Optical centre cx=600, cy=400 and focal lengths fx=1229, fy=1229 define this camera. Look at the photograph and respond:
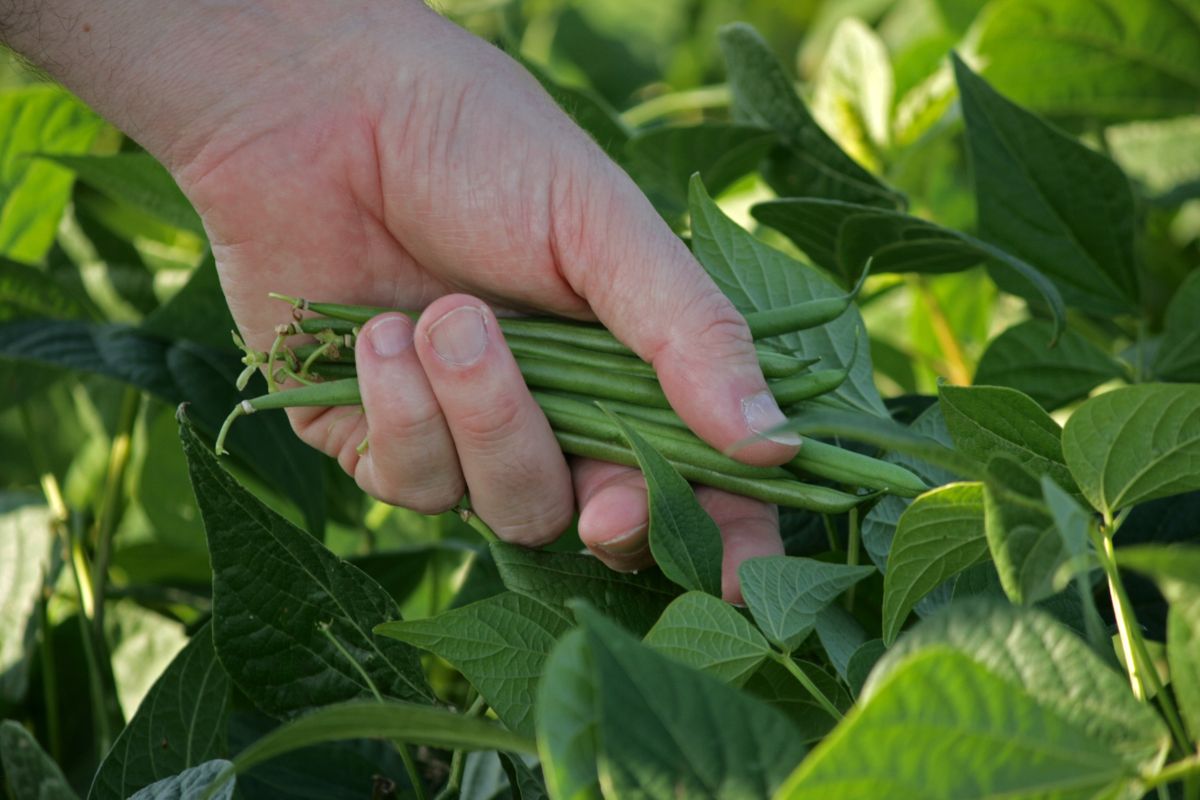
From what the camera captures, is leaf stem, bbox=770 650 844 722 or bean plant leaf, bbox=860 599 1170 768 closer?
bean plant leaf, bbox=860 599 1170 768

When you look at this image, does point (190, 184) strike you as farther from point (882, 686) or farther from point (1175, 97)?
point (1175, 97)

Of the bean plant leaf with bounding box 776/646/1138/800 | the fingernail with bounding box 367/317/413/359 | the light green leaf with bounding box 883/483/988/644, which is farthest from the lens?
the fingernail with bounding box 367/317/413/359

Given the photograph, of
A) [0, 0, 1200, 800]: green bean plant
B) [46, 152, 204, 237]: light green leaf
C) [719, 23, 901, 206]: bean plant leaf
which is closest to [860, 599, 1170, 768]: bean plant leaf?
[0, 0, 1200, 800]: green bean plant

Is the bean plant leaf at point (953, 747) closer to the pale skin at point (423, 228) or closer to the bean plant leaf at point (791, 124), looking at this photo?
the pale skin at point (423, 228)

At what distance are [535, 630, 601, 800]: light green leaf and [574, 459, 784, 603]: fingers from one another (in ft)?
0.78

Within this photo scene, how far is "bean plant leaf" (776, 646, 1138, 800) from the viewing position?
364 mm

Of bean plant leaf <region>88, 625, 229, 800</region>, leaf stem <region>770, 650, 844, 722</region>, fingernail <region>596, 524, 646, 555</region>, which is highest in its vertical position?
leaf stem <region>770, 650, 844, 722</region>

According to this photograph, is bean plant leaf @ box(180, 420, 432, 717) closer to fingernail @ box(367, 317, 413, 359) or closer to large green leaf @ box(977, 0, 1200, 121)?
fingernail @ box(367, 317, 413, 359)

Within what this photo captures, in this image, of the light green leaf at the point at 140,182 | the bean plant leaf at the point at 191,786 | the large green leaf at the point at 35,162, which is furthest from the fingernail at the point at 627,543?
the large green leaf at the point at 35,162

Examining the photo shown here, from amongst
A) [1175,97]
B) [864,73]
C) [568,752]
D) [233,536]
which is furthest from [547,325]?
[1175,97]

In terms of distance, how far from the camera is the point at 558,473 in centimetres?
71

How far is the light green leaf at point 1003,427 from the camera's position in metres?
0.55

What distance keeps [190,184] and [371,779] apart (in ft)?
1.31

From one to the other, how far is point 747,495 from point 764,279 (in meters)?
0.13
